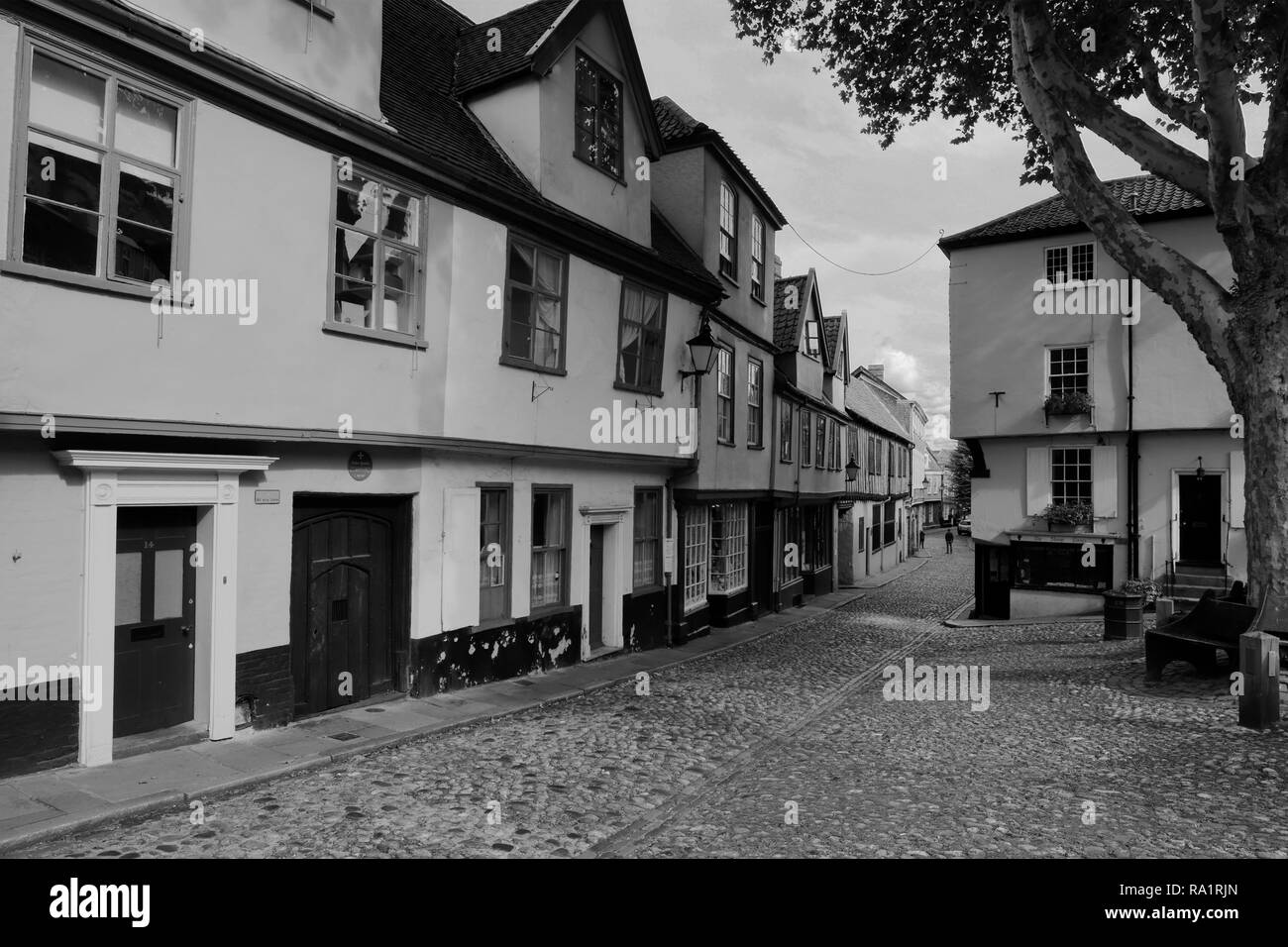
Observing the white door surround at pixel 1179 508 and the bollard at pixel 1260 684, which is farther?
the white door surround at pixel 1179 508

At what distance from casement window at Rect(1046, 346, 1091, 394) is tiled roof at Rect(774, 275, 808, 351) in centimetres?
709

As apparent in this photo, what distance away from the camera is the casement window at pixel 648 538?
16.3 m

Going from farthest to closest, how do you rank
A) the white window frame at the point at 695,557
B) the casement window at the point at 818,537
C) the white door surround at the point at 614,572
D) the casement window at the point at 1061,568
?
the casement window at the point at 818,537 < the casement window at the point at 1061,568 < the white window frame at the point at 695,557 < the white door surround at the point at 614,572

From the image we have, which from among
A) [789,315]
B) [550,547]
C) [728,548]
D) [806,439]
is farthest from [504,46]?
[806,439]

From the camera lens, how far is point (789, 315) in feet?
87.7

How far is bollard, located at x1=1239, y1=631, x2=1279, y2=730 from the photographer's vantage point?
28.8ft

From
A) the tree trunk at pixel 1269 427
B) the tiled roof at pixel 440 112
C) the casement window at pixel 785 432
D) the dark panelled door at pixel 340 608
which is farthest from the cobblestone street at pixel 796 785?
the casement window at pixel 785 432

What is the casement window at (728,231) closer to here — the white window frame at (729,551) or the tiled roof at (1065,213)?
the white window frame at (729,551)

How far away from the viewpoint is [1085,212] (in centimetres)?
1164

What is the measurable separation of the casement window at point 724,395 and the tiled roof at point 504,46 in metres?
7.67

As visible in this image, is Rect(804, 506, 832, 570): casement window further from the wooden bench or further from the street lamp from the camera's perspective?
the wooden bench

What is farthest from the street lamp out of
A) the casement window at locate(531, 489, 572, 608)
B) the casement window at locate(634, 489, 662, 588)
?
the casement window at locate(531, 489, 572, 608)

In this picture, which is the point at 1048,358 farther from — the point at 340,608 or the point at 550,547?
the point at 340,608

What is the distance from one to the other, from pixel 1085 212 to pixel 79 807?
13088 millimetres
